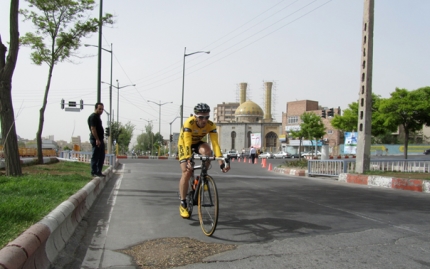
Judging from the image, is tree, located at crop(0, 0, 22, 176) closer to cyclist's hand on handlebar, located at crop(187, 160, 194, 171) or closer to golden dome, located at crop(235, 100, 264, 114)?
cyclist's hand on handlebar, located at crop(187, 160, 194, 171)

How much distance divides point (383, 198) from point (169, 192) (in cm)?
491

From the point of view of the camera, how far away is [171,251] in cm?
464

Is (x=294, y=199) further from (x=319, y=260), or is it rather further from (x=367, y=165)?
(x=367, y=165)

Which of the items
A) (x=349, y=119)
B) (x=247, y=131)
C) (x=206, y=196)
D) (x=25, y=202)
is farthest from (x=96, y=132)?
(x=247, y=131)

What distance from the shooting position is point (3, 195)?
6.60 meters

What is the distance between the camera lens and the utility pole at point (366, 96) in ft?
51.4

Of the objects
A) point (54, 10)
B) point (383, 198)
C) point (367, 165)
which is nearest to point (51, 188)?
point (383, 198)

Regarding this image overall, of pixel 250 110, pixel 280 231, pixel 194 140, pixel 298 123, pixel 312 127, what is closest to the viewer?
pixel 280 231

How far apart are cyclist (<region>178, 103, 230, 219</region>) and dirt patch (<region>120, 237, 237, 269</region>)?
1021 millimetres

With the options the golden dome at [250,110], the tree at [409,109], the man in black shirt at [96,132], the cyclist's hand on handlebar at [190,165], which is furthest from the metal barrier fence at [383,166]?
the golden dome at [250,110]

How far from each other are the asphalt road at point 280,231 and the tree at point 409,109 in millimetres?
21540

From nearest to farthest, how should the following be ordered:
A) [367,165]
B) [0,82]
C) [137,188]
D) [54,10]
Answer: [0,82] < [137,188] < [367,165] < [54,10]

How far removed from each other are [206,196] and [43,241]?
2.23 m

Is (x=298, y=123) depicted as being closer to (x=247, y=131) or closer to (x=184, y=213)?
(x=247, y=131)
